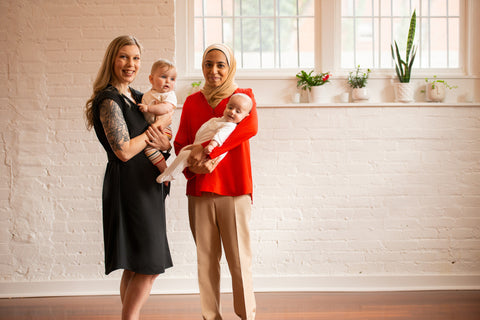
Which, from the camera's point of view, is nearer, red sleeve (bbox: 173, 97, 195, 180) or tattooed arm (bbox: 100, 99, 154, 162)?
tattooed arm (bbox: 100, 99, 154, 162)

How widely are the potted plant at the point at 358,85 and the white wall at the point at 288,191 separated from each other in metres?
0.18

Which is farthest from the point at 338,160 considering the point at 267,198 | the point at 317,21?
the point at 317,21

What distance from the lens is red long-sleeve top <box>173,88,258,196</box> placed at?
238 centimetres

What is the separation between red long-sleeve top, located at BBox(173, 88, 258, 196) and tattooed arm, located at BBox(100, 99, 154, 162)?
39 centimetres

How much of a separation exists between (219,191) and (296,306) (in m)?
1.45

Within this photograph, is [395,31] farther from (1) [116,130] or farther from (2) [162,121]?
(1) [116,130]

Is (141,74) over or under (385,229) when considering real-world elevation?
over

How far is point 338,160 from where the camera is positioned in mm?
3801

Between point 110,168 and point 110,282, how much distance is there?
71.4 inches

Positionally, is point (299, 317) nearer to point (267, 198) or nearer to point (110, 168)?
point (267, 198)

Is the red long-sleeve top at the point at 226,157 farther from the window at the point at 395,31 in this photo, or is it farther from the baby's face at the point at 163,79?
the window at the point at 395,31

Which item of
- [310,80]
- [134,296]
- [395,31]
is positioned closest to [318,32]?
[310,80]

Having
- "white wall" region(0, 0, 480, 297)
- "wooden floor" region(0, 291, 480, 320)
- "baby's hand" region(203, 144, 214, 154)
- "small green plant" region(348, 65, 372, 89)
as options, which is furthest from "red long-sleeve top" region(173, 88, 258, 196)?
"small green plant" region(348, 65, 372, 89)

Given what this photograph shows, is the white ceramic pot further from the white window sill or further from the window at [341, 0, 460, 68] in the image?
the window at [341, 0, 460, 68]
